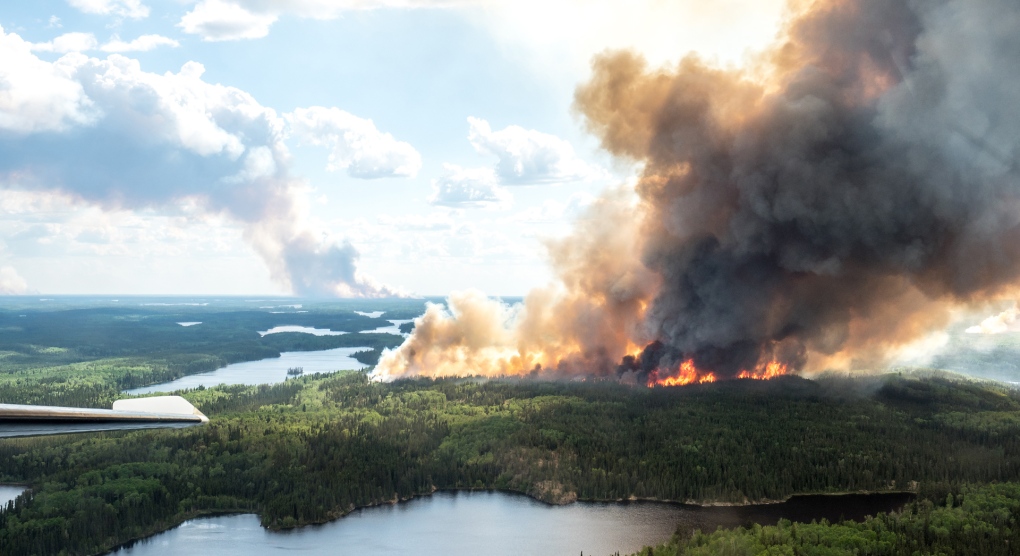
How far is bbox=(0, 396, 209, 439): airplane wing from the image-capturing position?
39.1 feet

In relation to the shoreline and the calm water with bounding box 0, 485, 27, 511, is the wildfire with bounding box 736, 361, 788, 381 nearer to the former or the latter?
the shoreline

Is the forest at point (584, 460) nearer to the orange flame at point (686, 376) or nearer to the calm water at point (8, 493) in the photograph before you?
the calm water at point (8, 493)

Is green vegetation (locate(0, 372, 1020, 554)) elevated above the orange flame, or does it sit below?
below

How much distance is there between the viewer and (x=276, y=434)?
106938mm

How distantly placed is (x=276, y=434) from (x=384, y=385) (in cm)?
4179

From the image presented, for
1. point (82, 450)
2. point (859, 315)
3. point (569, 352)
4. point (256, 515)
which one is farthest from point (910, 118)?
point (82, 450)

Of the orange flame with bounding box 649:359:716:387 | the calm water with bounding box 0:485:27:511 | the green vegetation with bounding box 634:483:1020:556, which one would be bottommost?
the calm water with bounding box 0:485:27:511

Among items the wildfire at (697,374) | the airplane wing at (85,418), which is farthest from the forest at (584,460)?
the airplane wing at (85,418)

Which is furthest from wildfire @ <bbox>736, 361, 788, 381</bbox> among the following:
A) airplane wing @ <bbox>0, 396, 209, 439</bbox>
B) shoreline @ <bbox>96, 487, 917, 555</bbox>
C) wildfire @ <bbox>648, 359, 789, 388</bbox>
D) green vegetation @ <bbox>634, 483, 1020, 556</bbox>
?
airplane wing @ <bbox>0, 396, 209, 439</bbox>

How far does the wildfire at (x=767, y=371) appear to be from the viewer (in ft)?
443

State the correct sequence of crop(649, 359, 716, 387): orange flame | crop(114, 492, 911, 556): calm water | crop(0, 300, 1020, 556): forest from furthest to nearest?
crop(649, 359, 716, 387): orange flame, crop(114, 492, 911, 556): calm water, crop(0, 300, 1020, 556): forest

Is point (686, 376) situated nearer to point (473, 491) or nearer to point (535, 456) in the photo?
point (535, 456)

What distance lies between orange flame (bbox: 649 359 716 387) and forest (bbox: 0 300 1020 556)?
6256mm

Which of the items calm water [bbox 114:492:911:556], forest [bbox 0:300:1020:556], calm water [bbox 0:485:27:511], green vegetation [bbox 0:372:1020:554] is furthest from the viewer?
calm water [bbox 0:485:27:511]
